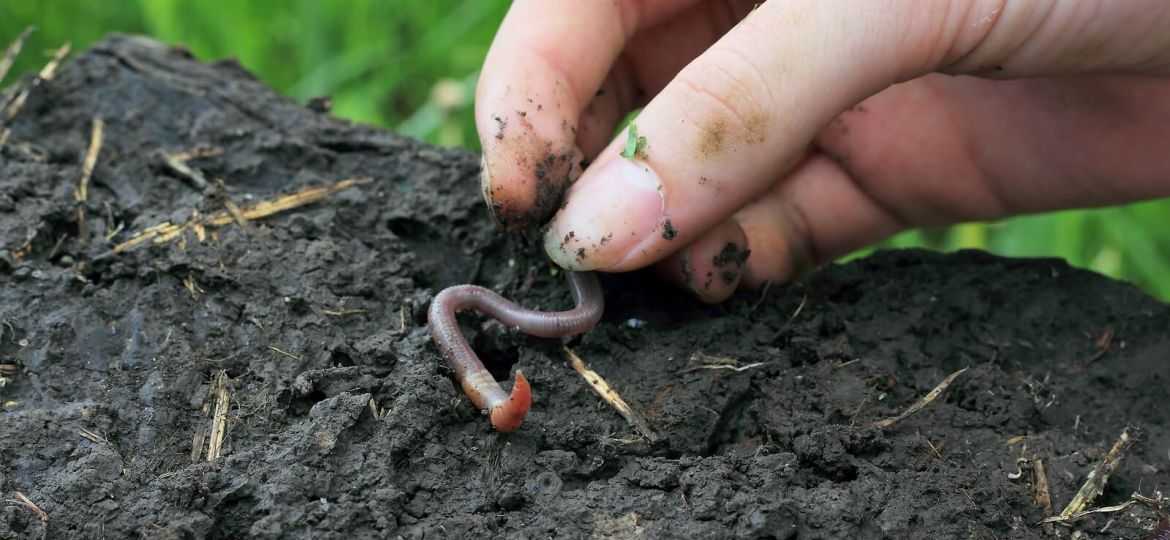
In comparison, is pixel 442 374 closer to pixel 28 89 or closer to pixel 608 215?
pixel 608 215

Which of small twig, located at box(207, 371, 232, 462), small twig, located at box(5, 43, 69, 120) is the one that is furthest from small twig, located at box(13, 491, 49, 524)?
small twig, located at box(5, 43, 69, 120)

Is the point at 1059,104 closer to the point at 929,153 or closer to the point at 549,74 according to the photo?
the point at 929,153

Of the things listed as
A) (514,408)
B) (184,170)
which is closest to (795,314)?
(514,408)

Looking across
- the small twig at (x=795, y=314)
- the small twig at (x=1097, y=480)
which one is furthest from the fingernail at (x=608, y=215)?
the small twig at (x=1097, y=480)

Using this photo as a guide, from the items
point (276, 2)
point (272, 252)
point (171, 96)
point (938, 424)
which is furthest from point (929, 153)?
point (276, 2)

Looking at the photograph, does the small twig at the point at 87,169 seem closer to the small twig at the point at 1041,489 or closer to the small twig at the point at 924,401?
the small twig at the point at 924,401

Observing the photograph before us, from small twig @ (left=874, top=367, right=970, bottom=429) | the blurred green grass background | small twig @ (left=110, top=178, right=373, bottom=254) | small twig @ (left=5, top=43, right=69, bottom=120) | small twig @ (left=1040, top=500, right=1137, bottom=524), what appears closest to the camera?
small twig @ (left=1040, top=500, right=1137, bottom=524)

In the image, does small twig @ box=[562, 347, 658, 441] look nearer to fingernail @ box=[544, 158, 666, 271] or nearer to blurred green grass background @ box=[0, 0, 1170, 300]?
fingernail @ box=[544, 158, 666, 271]
